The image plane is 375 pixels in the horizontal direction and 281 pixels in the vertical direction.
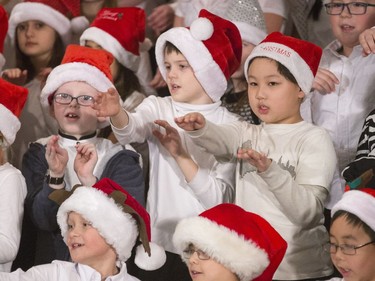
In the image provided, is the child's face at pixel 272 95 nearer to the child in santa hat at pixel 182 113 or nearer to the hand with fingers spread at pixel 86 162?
the child in santa hat at pixel 182 113

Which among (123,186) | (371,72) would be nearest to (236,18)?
(371,72)

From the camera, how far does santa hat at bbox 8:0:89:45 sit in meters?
4.90

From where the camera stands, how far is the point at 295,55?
12.4ft

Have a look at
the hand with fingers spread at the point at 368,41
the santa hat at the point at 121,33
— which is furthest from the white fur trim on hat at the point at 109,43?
the hand with fingers spread at the point at 368,41

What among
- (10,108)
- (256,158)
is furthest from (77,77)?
(256,158)

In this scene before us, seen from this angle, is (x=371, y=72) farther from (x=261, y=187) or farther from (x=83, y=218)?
(x=83, y=218)

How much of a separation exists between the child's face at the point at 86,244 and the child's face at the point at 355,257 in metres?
0.77

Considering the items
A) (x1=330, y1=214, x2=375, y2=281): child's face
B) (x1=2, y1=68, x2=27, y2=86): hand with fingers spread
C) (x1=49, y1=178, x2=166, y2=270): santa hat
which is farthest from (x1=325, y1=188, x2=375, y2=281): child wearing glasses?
(x1=2, y1=68, x2=27, y2=86): hand with fingers spread

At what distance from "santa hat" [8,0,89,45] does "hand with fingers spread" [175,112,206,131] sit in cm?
150

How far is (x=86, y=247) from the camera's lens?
11.4ft

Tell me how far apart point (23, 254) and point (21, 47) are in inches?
47.9

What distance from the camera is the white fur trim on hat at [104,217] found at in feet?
11.5

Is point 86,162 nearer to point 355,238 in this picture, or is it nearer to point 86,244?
point 86,244

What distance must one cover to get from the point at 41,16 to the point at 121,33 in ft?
1.50
